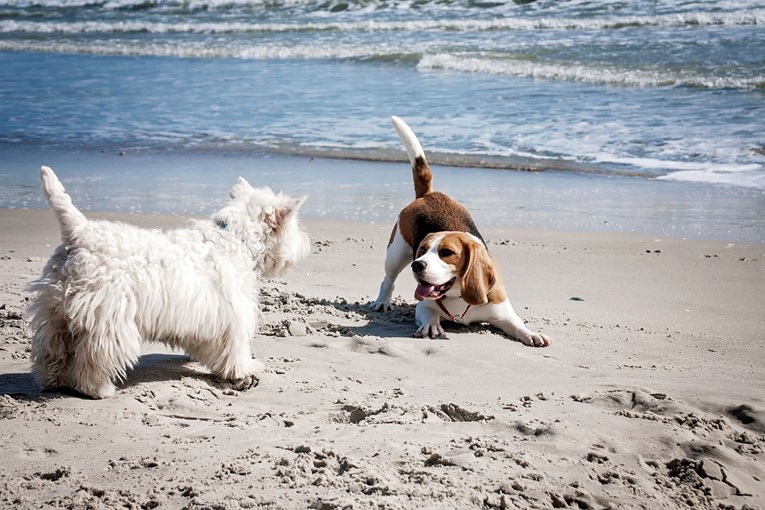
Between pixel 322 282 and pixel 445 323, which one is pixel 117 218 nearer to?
pixel 322 282

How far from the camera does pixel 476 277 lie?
5395mm

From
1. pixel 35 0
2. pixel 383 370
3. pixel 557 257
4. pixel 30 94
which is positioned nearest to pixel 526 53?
pixel 30 94

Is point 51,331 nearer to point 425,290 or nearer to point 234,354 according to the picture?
point 234,354

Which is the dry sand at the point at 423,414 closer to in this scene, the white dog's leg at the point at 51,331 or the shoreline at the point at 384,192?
the white dog's leg at the point at 51,331

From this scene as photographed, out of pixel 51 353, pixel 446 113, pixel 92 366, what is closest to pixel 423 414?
pixel 92 366

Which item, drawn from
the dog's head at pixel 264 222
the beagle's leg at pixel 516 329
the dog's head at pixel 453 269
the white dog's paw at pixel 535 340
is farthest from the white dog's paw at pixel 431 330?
the dog's head at pixel 264 222

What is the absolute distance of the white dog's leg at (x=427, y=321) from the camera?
5.51m

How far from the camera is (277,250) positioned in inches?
183

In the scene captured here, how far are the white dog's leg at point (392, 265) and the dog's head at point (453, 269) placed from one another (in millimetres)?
670

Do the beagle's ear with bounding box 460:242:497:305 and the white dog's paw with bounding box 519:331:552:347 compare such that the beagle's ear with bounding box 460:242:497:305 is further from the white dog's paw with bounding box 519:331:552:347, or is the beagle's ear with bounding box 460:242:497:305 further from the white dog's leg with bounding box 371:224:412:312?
the white dog's leg with bounding box 371:224:412:312

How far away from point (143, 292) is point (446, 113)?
30.7 feet

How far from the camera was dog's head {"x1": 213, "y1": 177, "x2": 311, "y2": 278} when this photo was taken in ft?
14.8

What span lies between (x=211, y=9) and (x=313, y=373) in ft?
80.6

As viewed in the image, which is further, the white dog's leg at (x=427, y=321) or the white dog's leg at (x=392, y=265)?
the white dog's leg at (x=392, y=265)
